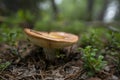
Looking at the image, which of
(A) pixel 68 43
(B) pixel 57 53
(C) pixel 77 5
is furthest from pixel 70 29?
(C) pixel 77 5

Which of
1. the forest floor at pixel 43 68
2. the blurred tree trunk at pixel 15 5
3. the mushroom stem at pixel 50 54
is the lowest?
the forest floor at pixel 43 68

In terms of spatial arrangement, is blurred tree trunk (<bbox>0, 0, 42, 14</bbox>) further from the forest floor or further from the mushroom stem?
the mushroom stem

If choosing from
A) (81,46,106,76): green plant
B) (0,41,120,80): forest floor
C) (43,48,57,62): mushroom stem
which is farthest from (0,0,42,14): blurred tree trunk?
(81,46,106,76): green plant

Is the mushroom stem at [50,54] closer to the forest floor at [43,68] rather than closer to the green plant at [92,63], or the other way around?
the forest floor at [43,68]

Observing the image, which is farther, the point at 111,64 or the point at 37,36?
the point at 111,64

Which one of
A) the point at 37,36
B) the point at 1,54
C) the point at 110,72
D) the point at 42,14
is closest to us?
the point at 37,36

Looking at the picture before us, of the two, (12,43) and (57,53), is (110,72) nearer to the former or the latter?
(57,53)

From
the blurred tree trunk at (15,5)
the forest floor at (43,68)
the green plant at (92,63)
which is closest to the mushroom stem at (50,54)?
the forest floor at (43,68)

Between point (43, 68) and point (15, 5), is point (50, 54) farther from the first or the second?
point (15, 5)
